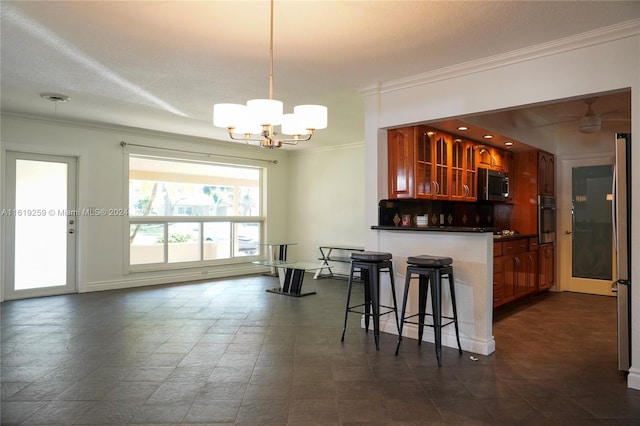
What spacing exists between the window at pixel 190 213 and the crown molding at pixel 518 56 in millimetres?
4183

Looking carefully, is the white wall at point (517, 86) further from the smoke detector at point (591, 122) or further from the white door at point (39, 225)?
the white door at point (39, 225)

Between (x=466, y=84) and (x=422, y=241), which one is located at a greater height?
(x=466, y=84)

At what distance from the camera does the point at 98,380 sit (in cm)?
283

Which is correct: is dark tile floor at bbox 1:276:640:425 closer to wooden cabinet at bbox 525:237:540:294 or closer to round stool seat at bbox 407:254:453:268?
round stool seat at bbox 407:254:453:268

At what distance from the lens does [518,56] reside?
3.25m

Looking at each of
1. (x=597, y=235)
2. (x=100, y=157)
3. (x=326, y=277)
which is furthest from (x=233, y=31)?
(x=597, y=235)

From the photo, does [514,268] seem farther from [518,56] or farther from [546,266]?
[518,56]

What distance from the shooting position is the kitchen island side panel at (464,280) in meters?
3.47

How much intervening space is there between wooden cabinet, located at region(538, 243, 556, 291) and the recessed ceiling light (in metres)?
6.42

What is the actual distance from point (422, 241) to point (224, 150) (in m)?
4.77

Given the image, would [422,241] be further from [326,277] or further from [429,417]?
[326,277]

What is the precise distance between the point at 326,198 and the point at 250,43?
500 centimetres

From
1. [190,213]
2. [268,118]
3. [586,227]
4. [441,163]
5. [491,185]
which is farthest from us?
[190,213]

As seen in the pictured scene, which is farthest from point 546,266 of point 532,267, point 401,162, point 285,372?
point 285,372
